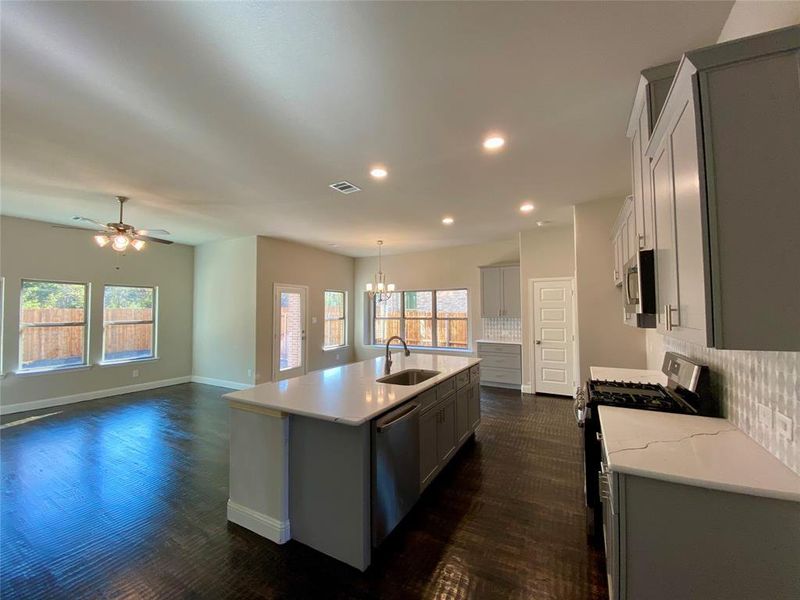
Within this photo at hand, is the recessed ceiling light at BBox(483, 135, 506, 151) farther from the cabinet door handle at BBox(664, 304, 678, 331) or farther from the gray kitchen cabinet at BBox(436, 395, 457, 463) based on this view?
the gray kitchen cabinet at BBox(436, 395, 457, 463)

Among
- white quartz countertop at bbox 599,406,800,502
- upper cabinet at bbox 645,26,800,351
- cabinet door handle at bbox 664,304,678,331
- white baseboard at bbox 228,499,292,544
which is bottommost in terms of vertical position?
white baseboard at bbox 228,499,292,544

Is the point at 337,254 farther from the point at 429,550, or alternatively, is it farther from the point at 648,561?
the point at 648,561

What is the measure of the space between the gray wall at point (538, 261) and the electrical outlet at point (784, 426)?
4389 millimetres

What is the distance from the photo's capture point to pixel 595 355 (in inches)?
162

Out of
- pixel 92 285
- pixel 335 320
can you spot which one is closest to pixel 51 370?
pixel 92 285

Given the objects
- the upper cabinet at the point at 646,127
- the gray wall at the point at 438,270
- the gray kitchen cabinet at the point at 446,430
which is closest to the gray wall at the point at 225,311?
the gray wall at the point at 438,270

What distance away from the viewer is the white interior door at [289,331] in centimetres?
639

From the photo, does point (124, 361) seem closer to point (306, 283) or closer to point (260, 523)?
point (306, 283)

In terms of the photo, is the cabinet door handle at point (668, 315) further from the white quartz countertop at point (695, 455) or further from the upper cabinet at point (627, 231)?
the upper cabinet at point (627, 231)

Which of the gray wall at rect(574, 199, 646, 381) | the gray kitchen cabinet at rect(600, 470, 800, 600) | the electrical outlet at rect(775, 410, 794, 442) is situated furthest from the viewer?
the gray wall at rect(574, 199, 646, 381)

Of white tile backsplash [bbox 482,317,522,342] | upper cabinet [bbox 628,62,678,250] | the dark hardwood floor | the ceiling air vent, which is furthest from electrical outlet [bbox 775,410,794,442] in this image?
white tile backsplash [bbox 482,317,522,342]

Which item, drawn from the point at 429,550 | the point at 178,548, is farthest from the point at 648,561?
the point at 178,548

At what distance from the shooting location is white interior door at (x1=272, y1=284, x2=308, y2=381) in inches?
251

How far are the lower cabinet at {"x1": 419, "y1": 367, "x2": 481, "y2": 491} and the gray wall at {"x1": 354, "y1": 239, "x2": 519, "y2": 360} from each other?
3520 mm
